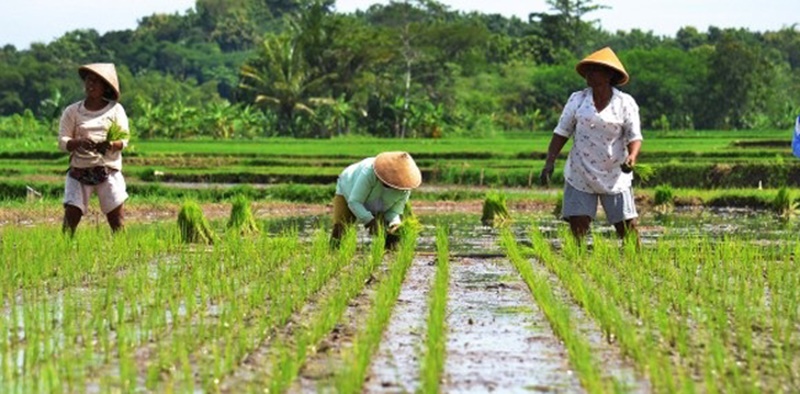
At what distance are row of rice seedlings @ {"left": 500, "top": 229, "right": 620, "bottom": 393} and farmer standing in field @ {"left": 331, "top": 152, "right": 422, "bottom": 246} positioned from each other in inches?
31.7

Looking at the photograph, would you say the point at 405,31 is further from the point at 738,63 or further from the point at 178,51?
the point at 178,51

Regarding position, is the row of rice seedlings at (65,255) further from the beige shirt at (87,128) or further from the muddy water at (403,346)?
the muddy water at (403,346)

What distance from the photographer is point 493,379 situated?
4.23 m

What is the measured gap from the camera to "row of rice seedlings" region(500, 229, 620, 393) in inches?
154

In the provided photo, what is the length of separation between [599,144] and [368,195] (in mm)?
1251

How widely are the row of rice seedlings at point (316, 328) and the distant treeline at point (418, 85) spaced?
33.1m

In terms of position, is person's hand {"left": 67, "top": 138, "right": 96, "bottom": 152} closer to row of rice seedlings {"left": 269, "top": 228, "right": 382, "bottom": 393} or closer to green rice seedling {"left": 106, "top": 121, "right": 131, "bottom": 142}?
green rice seedling {"left": 106, "top": 121, "right": 131, "bottom": 142}

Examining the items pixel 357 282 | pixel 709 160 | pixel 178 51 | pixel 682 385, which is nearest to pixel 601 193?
pixel 357 282

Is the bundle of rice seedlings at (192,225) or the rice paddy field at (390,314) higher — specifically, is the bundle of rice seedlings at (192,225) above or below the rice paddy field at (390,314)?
below

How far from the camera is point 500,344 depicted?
4.90 meters

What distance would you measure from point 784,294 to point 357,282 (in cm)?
179

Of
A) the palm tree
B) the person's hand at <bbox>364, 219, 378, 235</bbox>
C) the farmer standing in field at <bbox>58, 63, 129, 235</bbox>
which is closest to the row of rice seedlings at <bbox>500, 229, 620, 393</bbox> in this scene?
the person's hand at <bbox>364, 219, 378, 235</bbox>

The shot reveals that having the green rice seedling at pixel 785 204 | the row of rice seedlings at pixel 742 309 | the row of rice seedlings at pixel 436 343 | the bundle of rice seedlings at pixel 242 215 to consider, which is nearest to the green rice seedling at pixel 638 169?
the row of rice seedlings at pixel 742 309

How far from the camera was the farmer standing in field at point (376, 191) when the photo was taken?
7.68 meters
